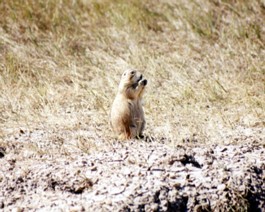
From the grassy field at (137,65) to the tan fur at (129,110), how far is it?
27cm

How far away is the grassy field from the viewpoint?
670 cm

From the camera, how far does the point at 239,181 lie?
5.19 m

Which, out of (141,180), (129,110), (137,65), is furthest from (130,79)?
(137,65)

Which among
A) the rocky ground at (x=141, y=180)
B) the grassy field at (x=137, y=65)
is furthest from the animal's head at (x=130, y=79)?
the rocky ground at (x=141, y=180)

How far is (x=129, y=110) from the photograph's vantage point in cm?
590

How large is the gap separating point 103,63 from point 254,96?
2033 millimetres

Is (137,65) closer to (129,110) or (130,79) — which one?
(130,79)

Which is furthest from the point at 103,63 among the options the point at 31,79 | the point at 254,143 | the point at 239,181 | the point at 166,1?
the point at 239,181

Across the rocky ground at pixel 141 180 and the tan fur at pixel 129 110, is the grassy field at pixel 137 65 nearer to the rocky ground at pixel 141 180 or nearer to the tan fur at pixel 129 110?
the tan fur at pixel 129 110

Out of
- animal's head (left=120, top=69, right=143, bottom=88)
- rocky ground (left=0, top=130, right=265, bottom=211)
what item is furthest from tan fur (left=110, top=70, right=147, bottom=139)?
rocky ground (left=0, top=130, right=265, bottom=211)

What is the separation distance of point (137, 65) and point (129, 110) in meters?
2.65

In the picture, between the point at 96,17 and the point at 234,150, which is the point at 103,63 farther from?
the point at 234,150

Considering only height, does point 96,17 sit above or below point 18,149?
below

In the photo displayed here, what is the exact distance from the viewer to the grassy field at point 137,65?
22.0 feet
